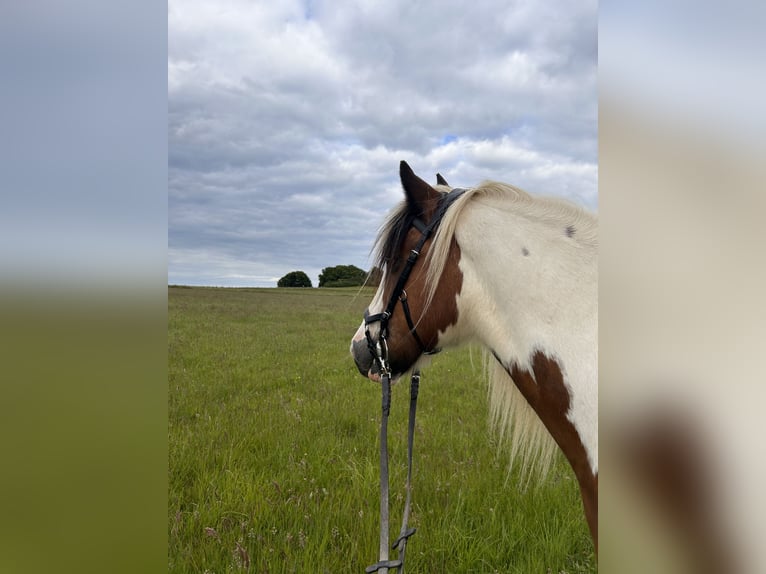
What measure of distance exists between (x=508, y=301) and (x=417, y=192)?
2.84 feet

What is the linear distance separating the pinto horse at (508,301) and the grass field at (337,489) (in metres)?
0.65

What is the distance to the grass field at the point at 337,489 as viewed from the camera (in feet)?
10.1

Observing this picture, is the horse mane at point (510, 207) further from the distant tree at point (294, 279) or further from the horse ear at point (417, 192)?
the distant tree at point (294, 279)

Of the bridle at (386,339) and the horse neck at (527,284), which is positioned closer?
the horse neck at (527,284)

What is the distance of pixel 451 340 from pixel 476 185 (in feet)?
2.72

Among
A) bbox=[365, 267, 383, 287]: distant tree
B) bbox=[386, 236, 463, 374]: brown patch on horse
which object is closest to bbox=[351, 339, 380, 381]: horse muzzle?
bbox=[386, 236, 463, 374]: brown patch on horse

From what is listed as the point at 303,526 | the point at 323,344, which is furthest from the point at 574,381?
the point at 323,344

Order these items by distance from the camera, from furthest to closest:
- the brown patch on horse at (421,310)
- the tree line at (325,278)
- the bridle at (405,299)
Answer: the tree line at (325,278) < the bridle at (405,299) < the brown patch on horse at (421,310)
